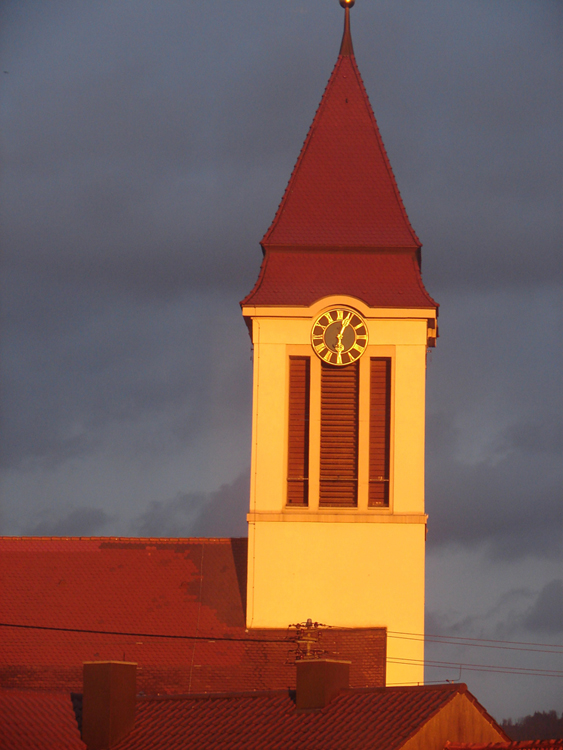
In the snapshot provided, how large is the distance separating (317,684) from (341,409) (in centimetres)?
910

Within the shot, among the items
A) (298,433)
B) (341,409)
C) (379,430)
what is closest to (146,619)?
(298,433)

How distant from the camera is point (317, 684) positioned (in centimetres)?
3250

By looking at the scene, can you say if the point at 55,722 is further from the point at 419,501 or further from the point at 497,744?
the point at 419,501

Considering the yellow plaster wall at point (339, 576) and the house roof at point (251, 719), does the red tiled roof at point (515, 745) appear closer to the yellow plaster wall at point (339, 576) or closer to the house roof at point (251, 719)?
the house roof at point (251, 719)

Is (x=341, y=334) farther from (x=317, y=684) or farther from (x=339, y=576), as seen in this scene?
(x=317, y=684)

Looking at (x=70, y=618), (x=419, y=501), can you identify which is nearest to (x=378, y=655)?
(x=419, y=501)

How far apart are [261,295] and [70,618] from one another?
26.6 feet

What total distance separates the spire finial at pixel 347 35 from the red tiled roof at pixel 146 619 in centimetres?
1198

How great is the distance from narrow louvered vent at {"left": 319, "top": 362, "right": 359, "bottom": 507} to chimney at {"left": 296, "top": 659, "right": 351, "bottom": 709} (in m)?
7.54

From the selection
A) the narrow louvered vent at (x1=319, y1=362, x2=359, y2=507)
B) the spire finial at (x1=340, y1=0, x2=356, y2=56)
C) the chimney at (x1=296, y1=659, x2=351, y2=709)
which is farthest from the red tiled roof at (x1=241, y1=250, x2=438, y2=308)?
the chimney at (x1=296, y1=659, x2=351, y2=709)

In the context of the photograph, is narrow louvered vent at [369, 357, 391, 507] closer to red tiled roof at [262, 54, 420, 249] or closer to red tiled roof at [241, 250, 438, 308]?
red tiled roof at [241, 250, 438, 308]

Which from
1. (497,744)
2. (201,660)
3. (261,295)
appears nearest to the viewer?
(497,744)

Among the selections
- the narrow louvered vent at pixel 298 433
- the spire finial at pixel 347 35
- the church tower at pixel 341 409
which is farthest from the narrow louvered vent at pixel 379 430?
the spire finial at pixel 347 35

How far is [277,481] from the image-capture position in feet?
131
